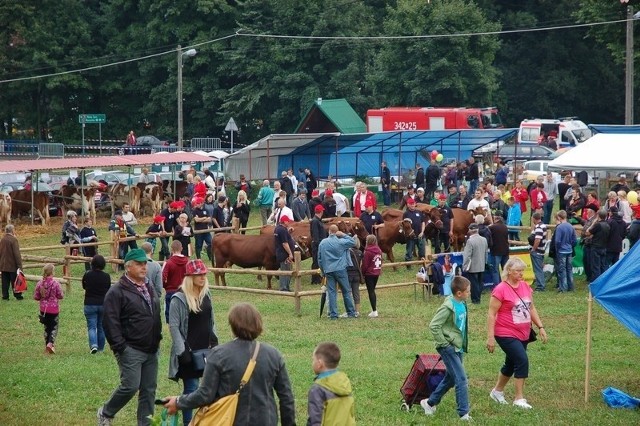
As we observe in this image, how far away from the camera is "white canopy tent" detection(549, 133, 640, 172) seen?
25203 millimetres

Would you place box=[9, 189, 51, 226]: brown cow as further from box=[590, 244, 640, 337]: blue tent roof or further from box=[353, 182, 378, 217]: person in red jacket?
box=[590, 244, 640, 337]: blue tent roof

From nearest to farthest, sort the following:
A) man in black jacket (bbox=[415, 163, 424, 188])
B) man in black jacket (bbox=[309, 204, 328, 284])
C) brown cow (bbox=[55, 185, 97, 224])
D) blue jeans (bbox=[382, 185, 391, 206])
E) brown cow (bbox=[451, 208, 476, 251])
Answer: man in black jacket (bbox=[309, 204, 328, 284]) → brown cow (bbox=[451, 208, 476, 251]) → brown cow (bbox=[55, 185, 97, 224]) → man in black jacket (bbox=[415, 163, 424, 188]) → blue jeans (bbox=[382, 185, 391, 206])

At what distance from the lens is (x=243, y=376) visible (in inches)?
336

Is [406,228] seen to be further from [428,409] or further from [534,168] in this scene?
[534,168]

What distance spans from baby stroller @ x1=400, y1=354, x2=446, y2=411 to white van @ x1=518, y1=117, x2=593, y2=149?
144 ft

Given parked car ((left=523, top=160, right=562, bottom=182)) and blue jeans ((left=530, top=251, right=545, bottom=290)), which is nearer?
blue jeans ((left=530, top=251, right=545, bottom=290))

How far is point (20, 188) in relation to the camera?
41500 millimetres

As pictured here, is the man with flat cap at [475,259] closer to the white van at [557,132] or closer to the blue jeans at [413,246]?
the blue jeans at [413,246]

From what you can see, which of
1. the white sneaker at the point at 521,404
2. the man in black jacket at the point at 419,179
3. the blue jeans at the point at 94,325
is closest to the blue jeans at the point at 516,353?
the white sneaker at the point at 521,404

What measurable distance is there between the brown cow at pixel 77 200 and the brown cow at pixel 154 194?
1996mm

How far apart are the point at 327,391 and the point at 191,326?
8.43 ft

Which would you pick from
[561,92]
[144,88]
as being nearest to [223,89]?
[144,88]

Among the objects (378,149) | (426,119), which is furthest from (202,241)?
(426,119)

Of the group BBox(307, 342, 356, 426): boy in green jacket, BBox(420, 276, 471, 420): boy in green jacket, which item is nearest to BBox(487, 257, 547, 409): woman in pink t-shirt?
BBox(420, 276, 471, 420): boy in green jacket
